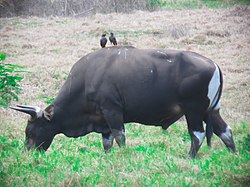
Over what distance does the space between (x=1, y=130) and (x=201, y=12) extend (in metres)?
17.6

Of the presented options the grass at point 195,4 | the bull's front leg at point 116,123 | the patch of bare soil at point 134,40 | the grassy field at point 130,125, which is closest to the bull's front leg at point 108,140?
the grassy field at point 130,125

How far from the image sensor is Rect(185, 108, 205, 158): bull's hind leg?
7.96 metres

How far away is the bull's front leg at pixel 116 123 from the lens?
8.30m

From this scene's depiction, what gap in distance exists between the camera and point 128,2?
27.4 m

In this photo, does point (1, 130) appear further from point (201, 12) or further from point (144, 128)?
point (201, 12)

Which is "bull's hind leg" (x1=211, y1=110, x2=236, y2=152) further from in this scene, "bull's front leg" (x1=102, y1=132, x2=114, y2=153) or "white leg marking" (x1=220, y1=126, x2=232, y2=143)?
"bull's front leg" (x1=102, y1=132, x2=114, y2=153)

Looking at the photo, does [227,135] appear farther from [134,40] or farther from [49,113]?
[134,40]

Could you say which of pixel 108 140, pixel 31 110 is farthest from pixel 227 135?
pixel 31 110

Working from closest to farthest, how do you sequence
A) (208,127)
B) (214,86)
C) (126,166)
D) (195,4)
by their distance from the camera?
(126,166), (214,86), (208,127), (195,4)

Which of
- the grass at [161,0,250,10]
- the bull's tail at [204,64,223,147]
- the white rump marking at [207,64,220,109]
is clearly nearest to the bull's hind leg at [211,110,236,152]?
the bull's tail at [204,64,223,147]

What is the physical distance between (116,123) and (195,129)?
3.99 ft

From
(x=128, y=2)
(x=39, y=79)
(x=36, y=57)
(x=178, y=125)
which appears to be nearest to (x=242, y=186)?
(x=178, y=125)

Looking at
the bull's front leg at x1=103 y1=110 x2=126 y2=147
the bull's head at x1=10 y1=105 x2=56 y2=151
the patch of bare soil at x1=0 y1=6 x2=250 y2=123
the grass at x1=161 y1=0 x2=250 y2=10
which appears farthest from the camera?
the grass at x1=161 y1=0 x2=250 y2=10

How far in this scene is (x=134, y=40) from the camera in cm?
1888
